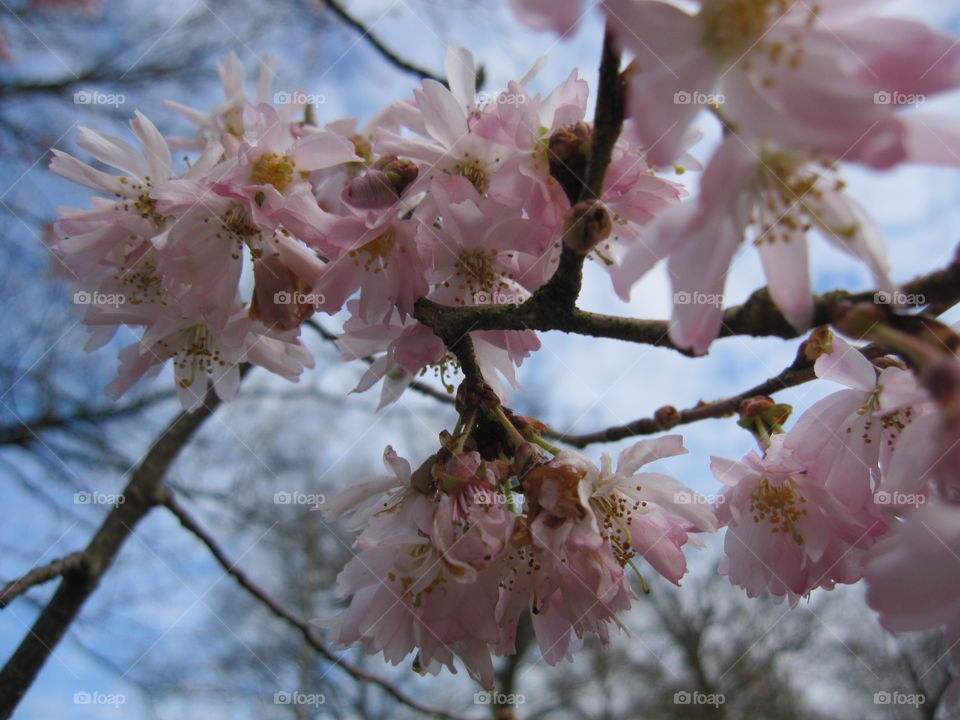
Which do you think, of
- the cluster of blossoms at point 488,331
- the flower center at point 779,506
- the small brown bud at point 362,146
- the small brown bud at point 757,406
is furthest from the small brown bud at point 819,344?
the small brown bud at point 362,146

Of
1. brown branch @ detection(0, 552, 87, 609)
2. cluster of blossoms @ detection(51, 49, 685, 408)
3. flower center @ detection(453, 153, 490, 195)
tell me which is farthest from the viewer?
brown branch @ detection(0, 552, 87, 609)

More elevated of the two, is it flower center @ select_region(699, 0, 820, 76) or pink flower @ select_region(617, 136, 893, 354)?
flower center @ select_region(699, 0, 820, 76)

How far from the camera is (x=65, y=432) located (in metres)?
3.85

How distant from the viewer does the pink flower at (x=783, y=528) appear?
3.50 ft

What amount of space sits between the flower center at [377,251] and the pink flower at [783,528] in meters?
0.72

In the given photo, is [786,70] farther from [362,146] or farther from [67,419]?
[67,419]

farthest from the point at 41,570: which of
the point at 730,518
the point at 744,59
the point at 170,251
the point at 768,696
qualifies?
the point at 768,696

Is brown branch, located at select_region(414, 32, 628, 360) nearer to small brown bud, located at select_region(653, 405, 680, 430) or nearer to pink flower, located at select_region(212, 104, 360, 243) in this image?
pink flower, located at select_region(212, 104, 360, 243)

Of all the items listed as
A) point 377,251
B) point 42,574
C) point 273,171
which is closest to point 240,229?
point 273,171

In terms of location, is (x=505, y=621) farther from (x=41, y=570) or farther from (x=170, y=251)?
(x=41, y=570)

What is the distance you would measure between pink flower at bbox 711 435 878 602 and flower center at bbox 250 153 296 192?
37.1 inches

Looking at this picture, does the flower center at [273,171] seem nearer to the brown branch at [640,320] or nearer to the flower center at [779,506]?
the brown branch at [640,320]

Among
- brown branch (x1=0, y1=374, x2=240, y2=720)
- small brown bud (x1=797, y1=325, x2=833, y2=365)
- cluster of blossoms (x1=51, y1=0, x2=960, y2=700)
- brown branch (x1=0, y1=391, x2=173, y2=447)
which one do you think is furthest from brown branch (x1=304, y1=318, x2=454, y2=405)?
brown branch (x1=0, y1=391, x2=173, y2=447)

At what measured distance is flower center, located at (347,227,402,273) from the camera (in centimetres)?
100
